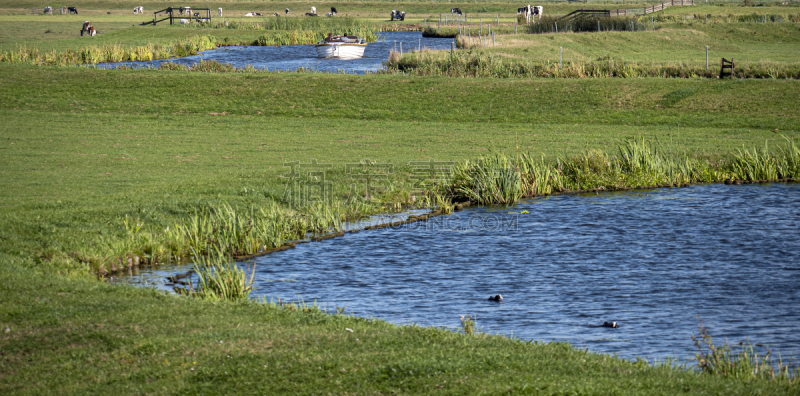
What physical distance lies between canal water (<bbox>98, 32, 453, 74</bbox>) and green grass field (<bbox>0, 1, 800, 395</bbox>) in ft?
33.5

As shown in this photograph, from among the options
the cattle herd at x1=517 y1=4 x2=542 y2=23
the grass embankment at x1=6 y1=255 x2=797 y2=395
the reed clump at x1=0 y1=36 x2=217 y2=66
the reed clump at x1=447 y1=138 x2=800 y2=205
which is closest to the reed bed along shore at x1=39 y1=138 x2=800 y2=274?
the reed clump at x1=447 y1=138 x2=800 y2=205

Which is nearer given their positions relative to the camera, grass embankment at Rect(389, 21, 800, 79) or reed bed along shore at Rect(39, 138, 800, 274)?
reed bed along shore at Rect(39, 138, 800, 274)

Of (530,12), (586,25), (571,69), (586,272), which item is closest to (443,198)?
(586,272)

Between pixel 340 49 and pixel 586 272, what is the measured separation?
5889 centimetres

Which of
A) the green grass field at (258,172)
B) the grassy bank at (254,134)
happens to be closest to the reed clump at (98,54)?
the green grass field at (258,172)

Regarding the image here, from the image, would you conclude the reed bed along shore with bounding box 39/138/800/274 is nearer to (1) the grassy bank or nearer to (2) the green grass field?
(1) the grassy bank

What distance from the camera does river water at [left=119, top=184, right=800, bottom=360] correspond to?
12.2 metres

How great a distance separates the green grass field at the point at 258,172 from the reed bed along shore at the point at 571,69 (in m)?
4.00

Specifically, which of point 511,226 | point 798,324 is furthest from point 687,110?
point 798,324

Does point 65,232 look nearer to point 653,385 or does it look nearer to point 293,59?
point 653,385

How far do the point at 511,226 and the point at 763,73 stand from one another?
31.6m

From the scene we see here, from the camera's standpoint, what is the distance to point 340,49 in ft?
234

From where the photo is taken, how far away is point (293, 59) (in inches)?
2692

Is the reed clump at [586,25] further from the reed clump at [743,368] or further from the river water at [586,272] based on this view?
the reed clump at [743,368]
